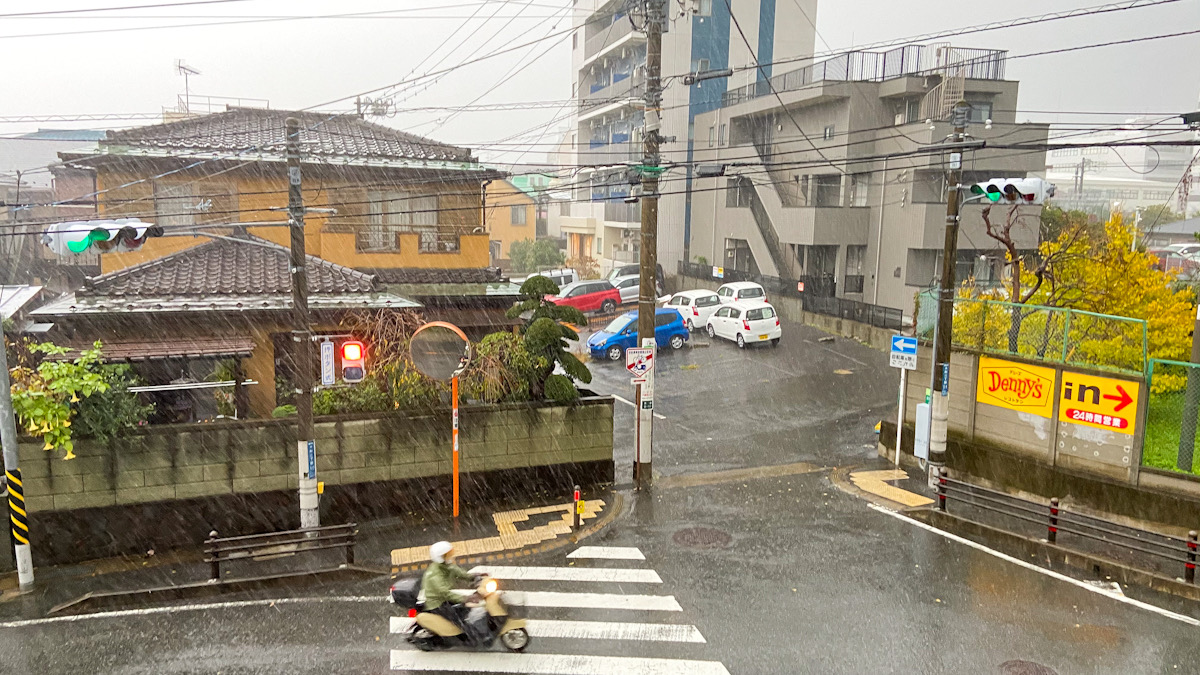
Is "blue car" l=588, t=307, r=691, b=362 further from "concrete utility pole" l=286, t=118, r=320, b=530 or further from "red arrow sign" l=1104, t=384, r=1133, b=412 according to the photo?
"red arrow sign" l=1104, t=384, r=1133, b=412

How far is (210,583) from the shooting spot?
443 inches

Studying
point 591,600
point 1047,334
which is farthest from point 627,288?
point 591,600

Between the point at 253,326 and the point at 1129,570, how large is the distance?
16142 millimetres

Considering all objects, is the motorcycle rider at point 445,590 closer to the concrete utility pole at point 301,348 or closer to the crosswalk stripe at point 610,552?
the crosswalk stripe at point 610,552

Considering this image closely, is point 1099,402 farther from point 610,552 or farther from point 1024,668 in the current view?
point 610,552

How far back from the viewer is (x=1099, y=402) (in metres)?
13.9

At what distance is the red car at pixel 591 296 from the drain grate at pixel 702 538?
2119cm

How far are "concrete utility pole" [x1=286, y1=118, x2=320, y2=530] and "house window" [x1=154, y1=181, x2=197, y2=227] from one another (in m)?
10.0

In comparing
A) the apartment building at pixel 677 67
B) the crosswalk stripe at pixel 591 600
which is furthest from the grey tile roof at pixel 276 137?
the apartment building at pixel 677 67

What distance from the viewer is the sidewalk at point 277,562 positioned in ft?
37.3

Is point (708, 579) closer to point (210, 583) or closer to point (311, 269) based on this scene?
point (210, 583)

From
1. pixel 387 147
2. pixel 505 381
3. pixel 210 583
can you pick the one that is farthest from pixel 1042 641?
pixel 387 147

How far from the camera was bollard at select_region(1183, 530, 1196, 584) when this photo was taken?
424 inches

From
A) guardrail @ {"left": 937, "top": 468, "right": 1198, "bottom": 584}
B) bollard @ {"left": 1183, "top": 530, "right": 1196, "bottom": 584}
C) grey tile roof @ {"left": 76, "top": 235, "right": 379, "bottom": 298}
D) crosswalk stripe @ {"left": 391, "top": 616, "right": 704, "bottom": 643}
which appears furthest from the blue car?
bollard @ {"left": 1183, "top": 530, "right": 1196, "bottom": 584}
